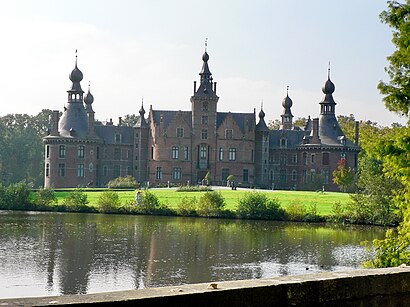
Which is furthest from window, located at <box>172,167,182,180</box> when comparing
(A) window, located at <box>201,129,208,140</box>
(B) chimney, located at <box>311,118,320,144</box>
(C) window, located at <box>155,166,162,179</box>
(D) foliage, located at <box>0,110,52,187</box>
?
(D) foliage, located at <box>0,110,52,187</box>

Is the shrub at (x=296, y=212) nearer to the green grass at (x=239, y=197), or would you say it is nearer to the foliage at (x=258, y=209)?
the foliage at (x=258, y=209)

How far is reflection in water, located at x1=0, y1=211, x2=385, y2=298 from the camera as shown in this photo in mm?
20844

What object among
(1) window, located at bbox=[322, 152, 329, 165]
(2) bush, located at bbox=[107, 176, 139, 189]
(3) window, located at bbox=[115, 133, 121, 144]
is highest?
(3) window, located at bbox=[115, 133, 121, 144]

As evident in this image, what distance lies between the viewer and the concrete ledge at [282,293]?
3693mm

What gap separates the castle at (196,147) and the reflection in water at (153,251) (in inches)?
990

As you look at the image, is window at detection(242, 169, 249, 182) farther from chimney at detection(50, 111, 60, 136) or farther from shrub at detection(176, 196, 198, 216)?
shrub at detection(176, 196, 198, 216)

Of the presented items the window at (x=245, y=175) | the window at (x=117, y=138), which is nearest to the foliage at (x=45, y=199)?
the window at (x=117, y=138)

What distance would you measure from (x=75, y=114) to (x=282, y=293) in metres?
65.7

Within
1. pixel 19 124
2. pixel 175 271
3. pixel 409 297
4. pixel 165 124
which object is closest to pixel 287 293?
pixel 409 297

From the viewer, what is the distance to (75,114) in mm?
68750

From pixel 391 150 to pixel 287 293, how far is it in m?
9.15

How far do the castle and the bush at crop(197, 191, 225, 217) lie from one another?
20.1m

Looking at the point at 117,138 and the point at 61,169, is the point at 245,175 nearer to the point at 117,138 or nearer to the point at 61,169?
the point at 117,138

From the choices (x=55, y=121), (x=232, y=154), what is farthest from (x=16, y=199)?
(x=232, y=154)
